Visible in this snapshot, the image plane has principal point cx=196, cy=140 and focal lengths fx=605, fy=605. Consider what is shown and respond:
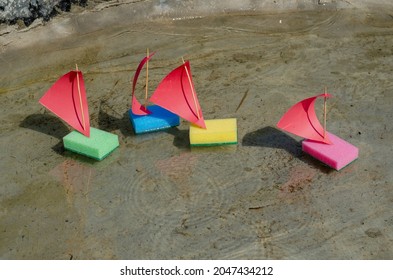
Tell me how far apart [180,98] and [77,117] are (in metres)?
1.20

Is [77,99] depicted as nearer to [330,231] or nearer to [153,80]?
[153,80]

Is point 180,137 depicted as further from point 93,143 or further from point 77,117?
point 77,117

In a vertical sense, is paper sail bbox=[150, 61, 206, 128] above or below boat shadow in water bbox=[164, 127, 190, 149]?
above

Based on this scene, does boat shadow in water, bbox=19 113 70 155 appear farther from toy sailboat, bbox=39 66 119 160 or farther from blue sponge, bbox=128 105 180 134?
blue sponge, bbox=128 105 180 134

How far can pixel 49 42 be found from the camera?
9.43 m

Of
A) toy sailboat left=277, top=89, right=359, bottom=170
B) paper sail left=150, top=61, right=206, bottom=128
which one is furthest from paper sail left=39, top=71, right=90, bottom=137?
toy sailboat left=277, top=89, right=359, bottom=170

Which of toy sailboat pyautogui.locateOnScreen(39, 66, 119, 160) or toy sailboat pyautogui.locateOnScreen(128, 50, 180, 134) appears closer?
toy sailboat pyautogui.locateOnScreen(39, 66, 119, 160)

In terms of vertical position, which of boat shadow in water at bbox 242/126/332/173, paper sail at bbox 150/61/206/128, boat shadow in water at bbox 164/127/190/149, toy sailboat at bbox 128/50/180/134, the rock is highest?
the rock

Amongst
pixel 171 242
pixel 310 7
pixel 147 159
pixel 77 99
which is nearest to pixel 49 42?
pixel 77 99

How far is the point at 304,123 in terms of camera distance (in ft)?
22.1

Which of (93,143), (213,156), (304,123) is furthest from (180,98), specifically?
(304,123)

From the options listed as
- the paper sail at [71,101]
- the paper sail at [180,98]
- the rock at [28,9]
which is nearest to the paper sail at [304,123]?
the paper sail at [180,98]

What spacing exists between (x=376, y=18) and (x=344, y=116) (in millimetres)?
2798

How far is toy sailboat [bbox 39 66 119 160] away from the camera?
6.86 m
